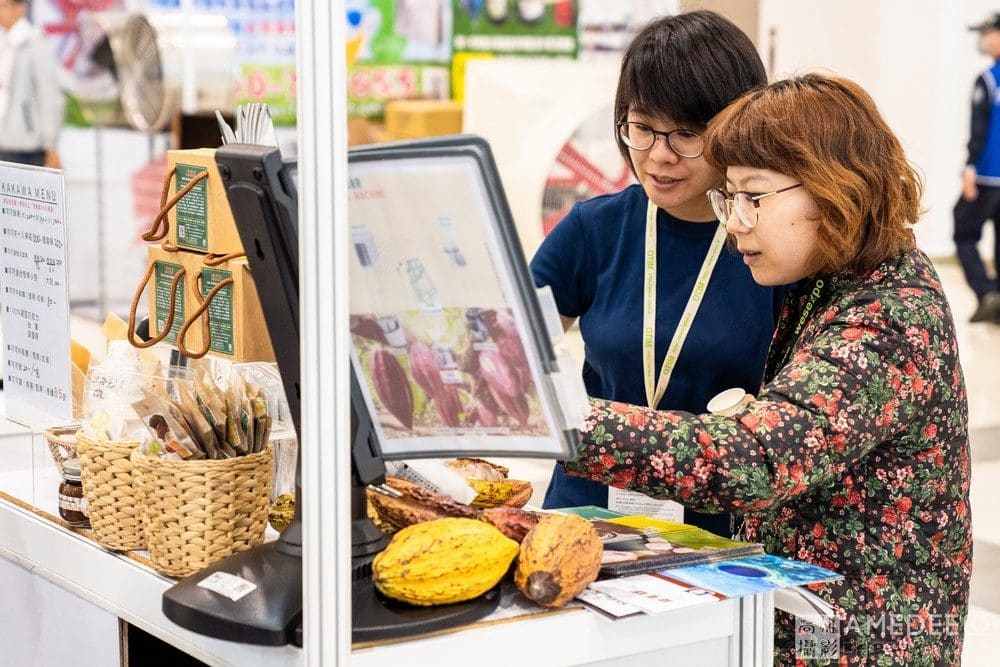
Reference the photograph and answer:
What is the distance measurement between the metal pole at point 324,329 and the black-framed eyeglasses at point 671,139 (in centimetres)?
88

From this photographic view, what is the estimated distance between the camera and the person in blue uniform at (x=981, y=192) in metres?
9.16

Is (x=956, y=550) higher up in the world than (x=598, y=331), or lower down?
lower down

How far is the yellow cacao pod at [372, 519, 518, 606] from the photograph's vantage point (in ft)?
4.46

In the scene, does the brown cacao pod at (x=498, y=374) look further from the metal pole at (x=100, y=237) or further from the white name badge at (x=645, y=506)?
the metal pole at (x=100, y=237)

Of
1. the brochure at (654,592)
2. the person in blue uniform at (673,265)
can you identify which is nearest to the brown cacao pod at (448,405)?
the brochure at (654,592)

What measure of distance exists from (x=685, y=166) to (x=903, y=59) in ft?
31.1

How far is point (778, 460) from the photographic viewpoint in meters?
1.48

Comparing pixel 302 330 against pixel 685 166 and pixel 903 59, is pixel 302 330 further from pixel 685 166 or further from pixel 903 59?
pixel 903 59

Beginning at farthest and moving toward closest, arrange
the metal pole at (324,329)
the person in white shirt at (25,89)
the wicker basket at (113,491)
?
1. the person in white shirt at (25,89)
2. the wicker basket at (113,491)
3. the metal pole at (324,329)

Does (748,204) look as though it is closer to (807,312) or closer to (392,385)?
(807,312)

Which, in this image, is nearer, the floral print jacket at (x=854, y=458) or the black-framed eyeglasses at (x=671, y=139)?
the floral print jacket at (x=854, y=458)

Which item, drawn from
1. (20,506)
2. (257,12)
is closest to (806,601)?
(20,506)

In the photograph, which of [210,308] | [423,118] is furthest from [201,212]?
[423,118]
